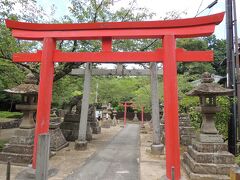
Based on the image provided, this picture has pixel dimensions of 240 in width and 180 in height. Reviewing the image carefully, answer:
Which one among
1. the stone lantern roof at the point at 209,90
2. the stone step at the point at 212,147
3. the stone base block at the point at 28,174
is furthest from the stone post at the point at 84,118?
the stone step at the point at 212,147

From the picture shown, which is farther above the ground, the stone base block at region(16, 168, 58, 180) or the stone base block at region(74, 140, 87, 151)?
the stone base block at region(74, 140, 87, 151)

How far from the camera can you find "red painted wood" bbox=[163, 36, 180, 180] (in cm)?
726

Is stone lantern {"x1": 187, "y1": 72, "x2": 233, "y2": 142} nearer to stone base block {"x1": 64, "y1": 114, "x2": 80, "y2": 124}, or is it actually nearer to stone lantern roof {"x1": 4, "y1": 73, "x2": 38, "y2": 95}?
stone lantern roof {"x1": 4, "y1": 73, "x2": 38, "y2": 95}

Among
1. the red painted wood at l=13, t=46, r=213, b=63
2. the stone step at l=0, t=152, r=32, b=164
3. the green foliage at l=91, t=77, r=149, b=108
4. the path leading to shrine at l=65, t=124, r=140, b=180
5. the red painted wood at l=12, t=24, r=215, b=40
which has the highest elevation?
the green foliage at l=91, t=77, r=149, b=108

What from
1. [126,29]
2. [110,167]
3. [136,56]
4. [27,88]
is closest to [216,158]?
[110,167]

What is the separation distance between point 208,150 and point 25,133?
266 inches

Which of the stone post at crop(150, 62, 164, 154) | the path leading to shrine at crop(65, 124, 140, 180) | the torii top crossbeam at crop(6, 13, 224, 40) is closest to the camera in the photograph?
the torii top crossbeam at crop(6, 13, 224, 40)

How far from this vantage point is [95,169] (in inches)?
365

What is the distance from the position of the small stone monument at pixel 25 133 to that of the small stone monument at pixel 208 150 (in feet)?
19.1

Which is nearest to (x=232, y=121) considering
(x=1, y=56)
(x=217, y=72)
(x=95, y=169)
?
(x=95, y=169)

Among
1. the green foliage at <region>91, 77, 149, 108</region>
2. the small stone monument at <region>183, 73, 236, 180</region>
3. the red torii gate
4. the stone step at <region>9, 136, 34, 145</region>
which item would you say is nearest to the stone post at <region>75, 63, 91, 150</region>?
the stone step at <region>9, 136, 34, 145</region>

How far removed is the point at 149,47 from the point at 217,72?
28423 millimetres

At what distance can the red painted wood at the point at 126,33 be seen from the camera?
25.3 ft

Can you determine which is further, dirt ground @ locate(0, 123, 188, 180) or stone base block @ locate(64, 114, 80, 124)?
stone base block @ locate(64, 114, 80, 124)
